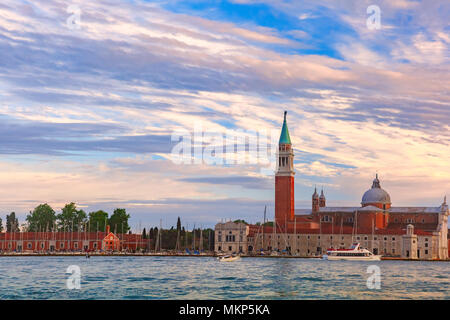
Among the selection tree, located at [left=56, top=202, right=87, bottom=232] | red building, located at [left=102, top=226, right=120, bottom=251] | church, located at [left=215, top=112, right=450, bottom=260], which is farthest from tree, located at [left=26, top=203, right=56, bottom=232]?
church, located at [left=215, top=112, right=450, bottom=260]

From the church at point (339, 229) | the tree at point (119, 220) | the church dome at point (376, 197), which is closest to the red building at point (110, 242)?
the tree at point (119, 220)

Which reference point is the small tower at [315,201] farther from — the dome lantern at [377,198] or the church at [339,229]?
the dome lantern at [377,198]

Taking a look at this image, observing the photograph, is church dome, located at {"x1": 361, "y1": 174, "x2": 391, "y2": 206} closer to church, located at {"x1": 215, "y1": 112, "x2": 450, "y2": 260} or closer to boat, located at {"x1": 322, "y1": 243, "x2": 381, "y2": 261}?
church, located at {"x1": 215, "y1": 112, "x2": 450, "y2": 260}

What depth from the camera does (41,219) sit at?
4828 inches

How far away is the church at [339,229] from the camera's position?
100000 millimetres

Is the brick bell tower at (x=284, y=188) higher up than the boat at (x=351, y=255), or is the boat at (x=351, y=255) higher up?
the brick bell tower at (x=284, y=188)

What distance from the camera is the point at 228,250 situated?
106 meters

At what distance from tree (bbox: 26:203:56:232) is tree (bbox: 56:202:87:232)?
2052 mm

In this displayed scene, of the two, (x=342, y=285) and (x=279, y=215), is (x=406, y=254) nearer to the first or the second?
(x=279, y=215)

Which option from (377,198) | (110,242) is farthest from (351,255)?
(110,242)

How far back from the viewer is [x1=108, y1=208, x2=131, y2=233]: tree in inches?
4611

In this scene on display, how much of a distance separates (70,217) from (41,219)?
6578 mm

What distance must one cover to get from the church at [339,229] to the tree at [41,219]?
36.5 metres

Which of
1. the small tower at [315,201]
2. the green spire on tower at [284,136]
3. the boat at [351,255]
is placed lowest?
the boat at [351,255]
